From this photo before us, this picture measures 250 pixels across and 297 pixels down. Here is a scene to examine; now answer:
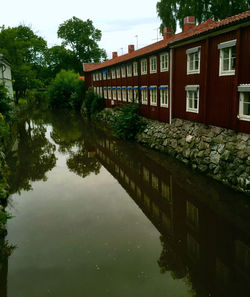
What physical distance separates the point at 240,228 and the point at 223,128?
6882 mm

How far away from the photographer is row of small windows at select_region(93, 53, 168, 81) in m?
21.2

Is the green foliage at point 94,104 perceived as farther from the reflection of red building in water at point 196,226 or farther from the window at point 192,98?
the reflection of red building in water at point 196,226

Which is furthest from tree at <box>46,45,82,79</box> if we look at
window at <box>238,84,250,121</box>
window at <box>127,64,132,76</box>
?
window at <box>238,84,250,121</box>

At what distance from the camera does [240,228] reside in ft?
31.5

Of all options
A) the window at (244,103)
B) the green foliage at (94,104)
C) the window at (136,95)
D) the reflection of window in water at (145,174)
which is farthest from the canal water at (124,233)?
the green foliage at (94,104)

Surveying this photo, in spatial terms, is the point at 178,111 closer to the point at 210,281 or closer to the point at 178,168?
the point at 178,168

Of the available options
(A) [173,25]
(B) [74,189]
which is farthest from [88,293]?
(A) [173,25]

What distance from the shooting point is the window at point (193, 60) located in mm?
16562

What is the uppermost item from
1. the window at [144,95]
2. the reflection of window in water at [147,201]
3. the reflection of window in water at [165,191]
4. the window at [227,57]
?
the window at [227,57]

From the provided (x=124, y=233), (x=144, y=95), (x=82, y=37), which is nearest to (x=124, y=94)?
(x=144, y=95)

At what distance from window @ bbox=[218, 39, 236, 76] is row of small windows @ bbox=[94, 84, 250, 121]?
1567 mm

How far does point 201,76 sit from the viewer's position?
16312 mm

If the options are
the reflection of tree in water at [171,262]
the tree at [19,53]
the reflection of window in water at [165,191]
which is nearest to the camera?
the reflection of tree in water at [171,262]

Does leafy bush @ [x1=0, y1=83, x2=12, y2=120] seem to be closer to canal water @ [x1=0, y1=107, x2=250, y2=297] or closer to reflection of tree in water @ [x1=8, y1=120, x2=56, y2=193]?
reflection of tree in water @ [x1=8, y1=120, x2=56, y2=193]
